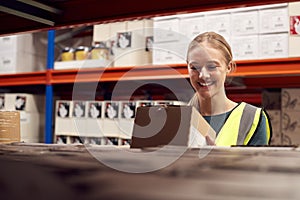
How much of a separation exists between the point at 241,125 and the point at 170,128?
71 centimetres

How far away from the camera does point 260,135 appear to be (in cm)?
109

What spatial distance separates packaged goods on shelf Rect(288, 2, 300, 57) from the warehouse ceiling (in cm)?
149

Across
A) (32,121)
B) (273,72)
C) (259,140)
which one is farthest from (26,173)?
(32,121)

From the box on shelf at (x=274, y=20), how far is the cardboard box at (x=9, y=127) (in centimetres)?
155

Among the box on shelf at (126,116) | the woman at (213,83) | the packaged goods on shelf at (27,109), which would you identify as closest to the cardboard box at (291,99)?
the box on shelf at (126,116)

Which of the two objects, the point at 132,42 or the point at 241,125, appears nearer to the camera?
the point at 241,125

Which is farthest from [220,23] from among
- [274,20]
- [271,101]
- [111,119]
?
[111,119]

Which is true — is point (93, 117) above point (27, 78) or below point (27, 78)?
below

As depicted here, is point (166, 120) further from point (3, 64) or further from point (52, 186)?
point (3, 64)

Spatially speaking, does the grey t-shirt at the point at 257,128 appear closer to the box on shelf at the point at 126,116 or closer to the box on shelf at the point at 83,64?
the box on shelf at the point at 126,116

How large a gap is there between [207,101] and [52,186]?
1.07m

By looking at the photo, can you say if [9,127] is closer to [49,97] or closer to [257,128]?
[257,128]

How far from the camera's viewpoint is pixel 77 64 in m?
2.50

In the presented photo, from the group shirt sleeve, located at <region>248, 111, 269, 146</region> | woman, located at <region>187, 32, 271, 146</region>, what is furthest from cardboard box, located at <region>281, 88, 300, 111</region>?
shirt sleeve, located at <region>248, 111, 269, 146</region>
